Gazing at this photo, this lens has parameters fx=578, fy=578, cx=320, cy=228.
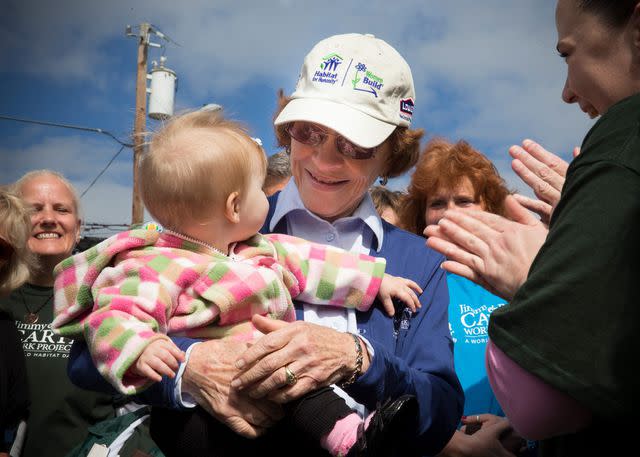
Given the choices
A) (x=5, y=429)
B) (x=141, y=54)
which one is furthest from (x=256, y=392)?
(x=141, y=54)

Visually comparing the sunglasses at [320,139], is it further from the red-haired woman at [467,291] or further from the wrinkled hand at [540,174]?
the red-haired woman at [467,291]

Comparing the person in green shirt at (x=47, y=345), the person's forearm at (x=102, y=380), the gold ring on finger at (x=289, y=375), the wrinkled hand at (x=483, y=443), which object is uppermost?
the gold ring on finger at (x=289, y=375)

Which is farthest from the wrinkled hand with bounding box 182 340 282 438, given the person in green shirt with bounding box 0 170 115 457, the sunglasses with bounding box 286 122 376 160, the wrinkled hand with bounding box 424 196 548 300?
the person in green shirt with bounding box 0 170 115 457

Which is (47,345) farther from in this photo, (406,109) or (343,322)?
(406,109)

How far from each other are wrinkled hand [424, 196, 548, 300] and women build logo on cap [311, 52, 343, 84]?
2.95 ft

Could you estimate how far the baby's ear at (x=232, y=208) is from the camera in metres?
1.89

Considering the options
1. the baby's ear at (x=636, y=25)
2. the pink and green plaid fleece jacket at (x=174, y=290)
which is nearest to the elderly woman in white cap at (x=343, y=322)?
the pink and green plaid fleece jacket at (x=174, y=290)

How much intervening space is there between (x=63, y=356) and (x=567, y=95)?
332cm

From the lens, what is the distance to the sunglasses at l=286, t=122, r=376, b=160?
230 centimetres

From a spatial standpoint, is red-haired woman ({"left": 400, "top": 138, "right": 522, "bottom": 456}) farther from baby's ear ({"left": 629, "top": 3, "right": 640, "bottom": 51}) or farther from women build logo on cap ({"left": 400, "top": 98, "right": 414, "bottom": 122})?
baby's ear ({"left": 629, "top": 3, "right": 640, "bottom": 51})

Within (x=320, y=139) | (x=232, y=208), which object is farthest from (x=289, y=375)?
(x=320, y=139)

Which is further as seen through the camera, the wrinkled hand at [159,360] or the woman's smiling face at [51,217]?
the woman's smiling face at [51,217]

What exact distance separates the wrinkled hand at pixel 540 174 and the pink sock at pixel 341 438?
81 cm

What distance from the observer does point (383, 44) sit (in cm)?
242
